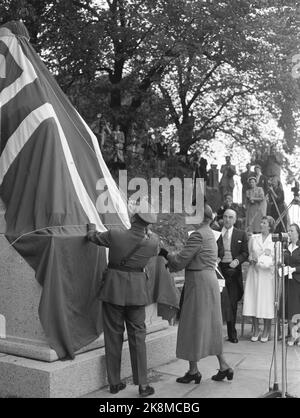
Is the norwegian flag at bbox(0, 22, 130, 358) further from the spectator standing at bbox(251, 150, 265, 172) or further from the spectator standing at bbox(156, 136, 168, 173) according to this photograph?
the spectator standing at bbox(251, 150, 265, 172)

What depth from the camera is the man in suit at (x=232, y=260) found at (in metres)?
7.45

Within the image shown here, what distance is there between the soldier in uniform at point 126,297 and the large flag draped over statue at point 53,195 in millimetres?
410

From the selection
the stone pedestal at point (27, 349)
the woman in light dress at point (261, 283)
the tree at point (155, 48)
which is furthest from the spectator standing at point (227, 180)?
the stone pedestal at point (27, 349)

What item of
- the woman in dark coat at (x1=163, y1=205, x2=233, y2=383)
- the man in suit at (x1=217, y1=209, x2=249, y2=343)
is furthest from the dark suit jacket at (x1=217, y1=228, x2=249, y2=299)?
the woman in dark coat at (x1=163, y1=205, x2=233, y2=383)

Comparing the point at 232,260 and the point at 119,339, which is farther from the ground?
the point at 232,260

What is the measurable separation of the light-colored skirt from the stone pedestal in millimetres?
780

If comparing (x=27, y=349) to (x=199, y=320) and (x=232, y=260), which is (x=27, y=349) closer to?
(x=199, y=320)

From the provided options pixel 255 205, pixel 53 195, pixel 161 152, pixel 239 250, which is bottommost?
pixel 239 250

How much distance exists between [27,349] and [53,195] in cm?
157

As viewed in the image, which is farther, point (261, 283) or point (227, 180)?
point (227, 180)

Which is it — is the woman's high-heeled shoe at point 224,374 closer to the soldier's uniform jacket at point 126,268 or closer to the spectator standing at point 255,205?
the soldier's uniform jacket at point 126,268

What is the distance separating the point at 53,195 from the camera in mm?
5391

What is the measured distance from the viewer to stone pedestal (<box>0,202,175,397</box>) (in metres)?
4.57

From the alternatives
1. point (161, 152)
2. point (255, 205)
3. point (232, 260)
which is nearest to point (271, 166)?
point (161, 152)
